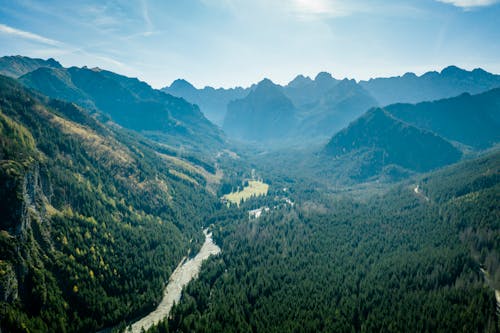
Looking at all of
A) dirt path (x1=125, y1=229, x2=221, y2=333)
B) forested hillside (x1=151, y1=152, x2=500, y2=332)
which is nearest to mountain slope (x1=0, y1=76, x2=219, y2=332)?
dirt path (x1=125, y1=229, x2=221, y2=333)

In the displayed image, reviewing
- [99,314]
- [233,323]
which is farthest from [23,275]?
[233,323]

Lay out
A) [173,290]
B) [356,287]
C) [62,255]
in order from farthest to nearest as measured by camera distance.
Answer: [173,290] < [356,287] < [62,255]

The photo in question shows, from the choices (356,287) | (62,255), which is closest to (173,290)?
(62,255)

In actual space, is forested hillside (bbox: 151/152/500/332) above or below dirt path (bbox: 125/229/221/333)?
above

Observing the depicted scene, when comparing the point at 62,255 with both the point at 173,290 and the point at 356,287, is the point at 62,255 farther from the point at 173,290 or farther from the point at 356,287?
the point at 356,287

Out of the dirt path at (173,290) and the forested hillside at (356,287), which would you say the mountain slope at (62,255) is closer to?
the dirt path at (173,290)

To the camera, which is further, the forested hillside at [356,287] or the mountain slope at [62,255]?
the mountain slope at [62,255]

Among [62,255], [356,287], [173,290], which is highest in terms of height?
[62,255]

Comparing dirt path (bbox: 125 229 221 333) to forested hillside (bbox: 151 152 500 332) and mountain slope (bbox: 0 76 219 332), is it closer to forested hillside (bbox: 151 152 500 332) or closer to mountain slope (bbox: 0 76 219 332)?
mountain slope (bbox: 0 76 219 332)

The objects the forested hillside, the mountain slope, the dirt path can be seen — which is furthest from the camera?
the dirt path

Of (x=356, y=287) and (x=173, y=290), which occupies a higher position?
(x=356, y=287)

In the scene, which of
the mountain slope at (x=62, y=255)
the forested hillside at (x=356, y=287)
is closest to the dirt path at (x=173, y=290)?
the mountain slope at (x=62, y=255)
